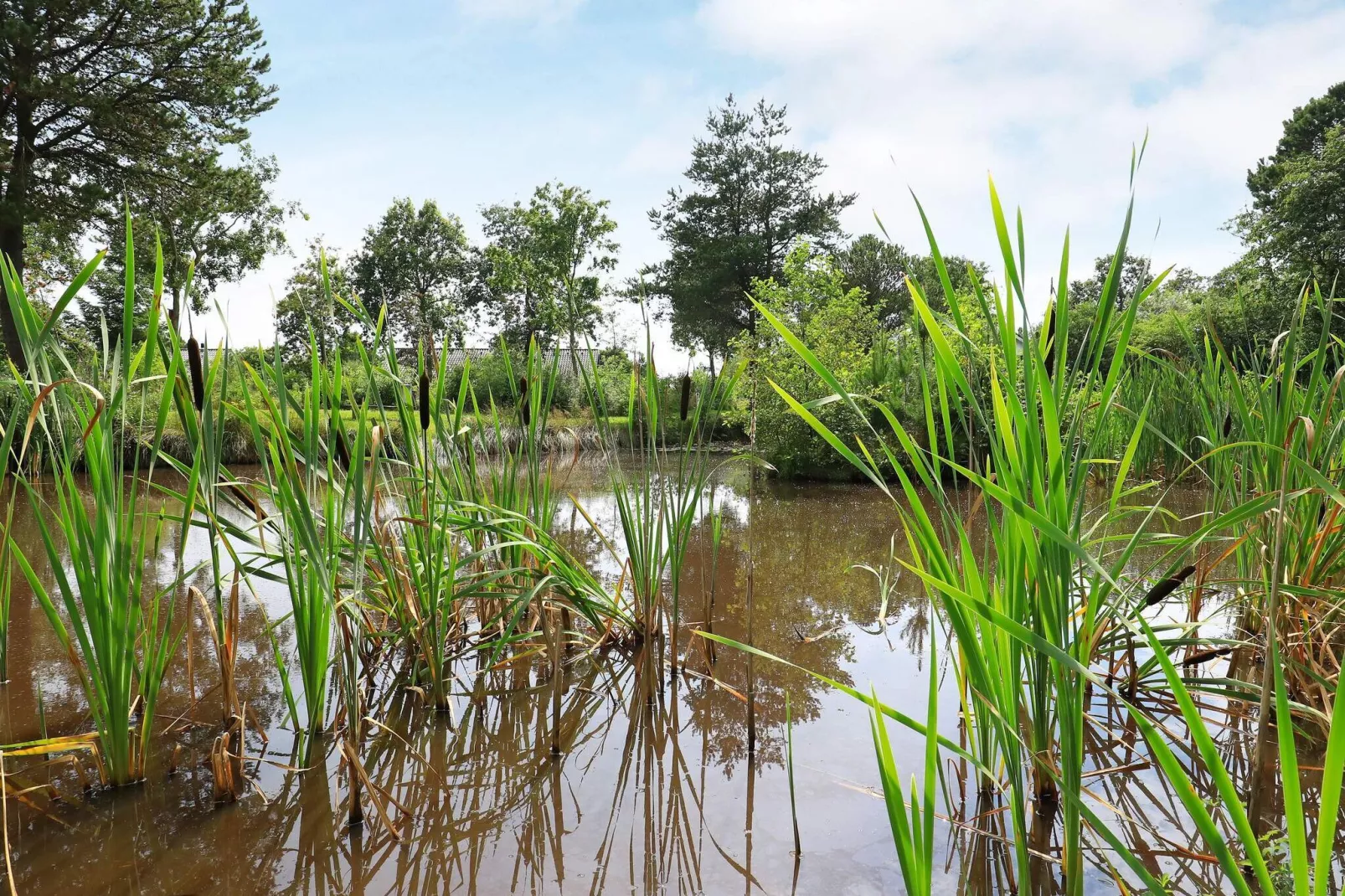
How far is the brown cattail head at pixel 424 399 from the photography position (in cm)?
172

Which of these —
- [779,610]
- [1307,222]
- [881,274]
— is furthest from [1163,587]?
[881,274]

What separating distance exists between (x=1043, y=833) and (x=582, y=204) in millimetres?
27482

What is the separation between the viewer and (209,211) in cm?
1373

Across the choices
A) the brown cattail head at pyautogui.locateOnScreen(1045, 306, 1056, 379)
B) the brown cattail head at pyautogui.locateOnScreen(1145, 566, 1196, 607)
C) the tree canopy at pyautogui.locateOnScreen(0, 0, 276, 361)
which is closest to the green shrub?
the brown cattail head at pyautogui.locateOnScreen(1145, 566, 1196, 607)

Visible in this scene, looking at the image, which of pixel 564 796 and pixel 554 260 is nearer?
pixel 564 796

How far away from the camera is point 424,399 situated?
1756mm

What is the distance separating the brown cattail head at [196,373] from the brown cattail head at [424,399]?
0.42 metres

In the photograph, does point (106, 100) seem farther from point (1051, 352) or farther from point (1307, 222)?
point (1307, 222)

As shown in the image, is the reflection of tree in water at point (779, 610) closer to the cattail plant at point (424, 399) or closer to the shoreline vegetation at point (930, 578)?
the shoreline vegetation at point (930, 578)

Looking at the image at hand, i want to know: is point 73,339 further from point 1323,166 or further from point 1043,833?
point 1323,166

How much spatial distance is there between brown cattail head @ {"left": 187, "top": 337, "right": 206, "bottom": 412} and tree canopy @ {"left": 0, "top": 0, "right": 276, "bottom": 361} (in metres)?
12.7

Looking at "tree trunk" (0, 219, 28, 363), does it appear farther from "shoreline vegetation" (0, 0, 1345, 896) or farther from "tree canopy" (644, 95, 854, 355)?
"tree canopy" (644, 95, 854, 355)

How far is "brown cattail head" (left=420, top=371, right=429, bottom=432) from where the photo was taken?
1717 mm

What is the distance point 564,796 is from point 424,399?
0.91 metres
